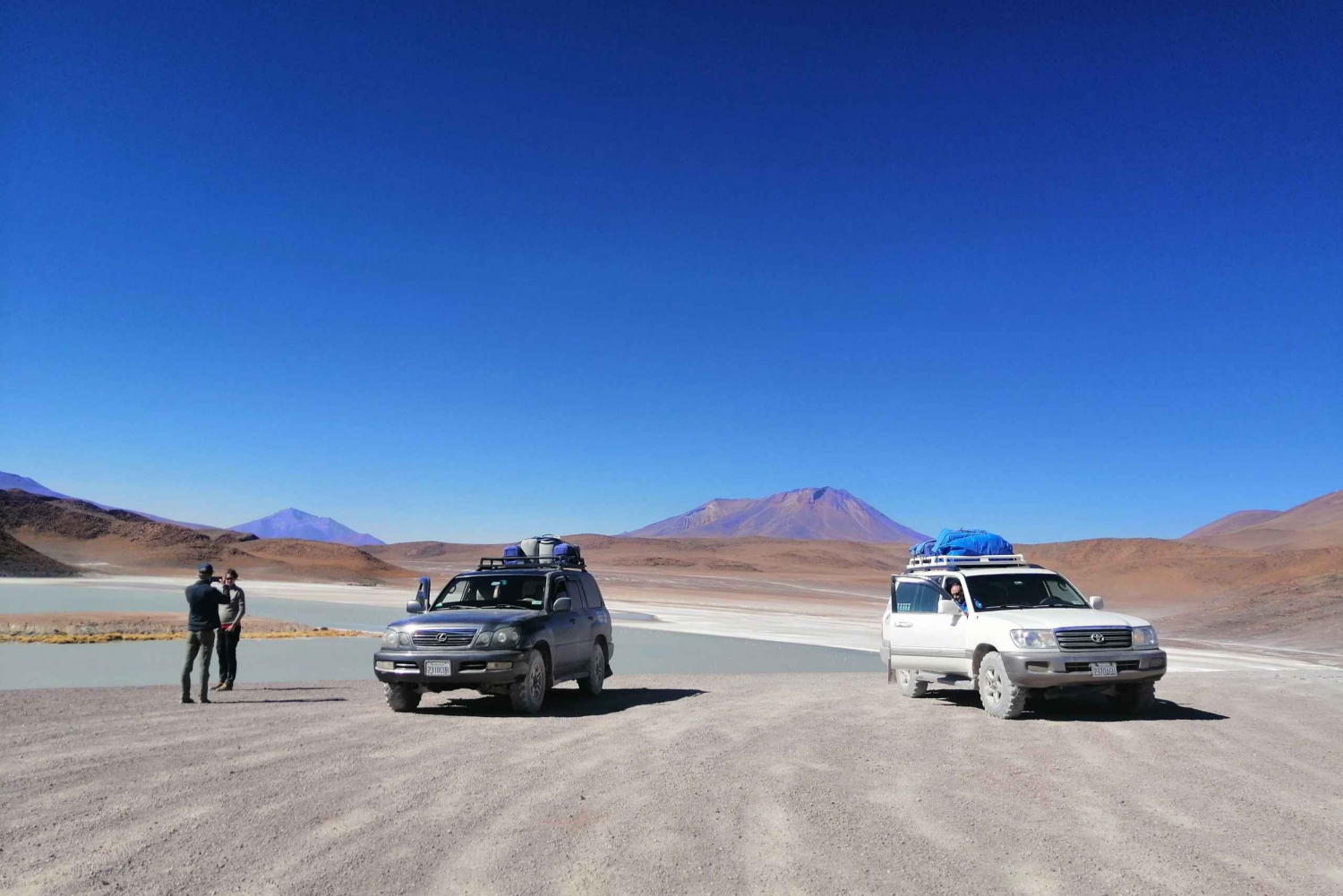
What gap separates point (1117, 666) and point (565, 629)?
23.3 feet

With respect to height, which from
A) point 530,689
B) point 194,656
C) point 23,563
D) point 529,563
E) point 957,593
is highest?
point 23,563

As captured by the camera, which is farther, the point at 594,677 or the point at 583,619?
the point at 594,677

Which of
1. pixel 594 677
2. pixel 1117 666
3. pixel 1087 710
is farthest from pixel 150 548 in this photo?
pixel 1117 666

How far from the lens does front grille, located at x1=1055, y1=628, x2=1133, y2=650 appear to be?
12.5 meters

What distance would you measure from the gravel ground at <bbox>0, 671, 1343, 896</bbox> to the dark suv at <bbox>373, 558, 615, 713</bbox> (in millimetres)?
479

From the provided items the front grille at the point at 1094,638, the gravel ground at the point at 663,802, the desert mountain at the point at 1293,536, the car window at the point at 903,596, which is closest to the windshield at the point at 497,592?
the gravel ground at the point at 663,802

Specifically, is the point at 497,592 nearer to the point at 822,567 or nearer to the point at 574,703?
the point at 574,703

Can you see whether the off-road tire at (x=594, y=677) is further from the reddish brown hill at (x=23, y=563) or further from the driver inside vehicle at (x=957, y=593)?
the reddish brown hill at (x=23, y=563)

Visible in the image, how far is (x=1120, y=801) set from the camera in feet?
25.8

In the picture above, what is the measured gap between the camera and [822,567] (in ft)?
513

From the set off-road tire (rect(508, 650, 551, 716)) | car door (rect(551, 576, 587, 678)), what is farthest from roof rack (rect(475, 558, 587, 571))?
off-road tire (rect(508, 650, 551, 716))

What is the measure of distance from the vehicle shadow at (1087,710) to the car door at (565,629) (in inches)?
209

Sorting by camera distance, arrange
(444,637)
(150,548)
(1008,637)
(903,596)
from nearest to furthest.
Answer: (1008,637)
(444,637)
(903,596)
(150,548)

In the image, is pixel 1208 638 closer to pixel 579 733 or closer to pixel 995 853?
pixel 579 733
